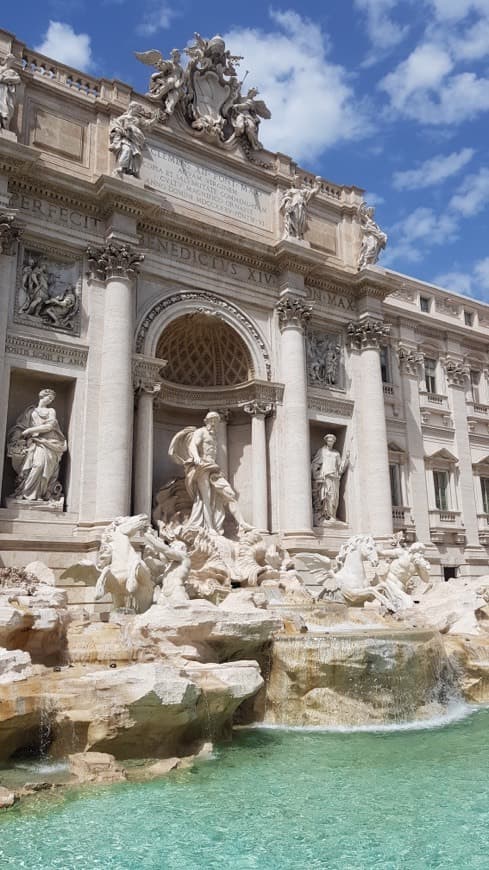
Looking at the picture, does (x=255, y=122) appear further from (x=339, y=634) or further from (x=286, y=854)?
(x=286, y=854)

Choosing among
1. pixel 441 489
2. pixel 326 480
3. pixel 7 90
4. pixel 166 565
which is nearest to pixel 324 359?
pixel 326 480

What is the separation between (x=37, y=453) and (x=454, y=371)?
16398 millimetres

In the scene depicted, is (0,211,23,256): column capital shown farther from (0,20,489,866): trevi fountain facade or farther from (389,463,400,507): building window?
(389,463,400,507): building window

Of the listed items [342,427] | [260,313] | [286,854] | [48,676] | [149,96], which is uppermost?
[149,96]

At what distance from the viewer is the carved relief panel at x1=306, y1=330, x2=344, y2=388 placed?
2122 cm

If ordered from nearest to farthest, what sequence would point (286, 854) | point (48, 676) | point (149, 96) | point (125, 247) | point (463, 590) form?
point (286, 854) → point (48, 676) → point (463, 590) → point (125, 247) → point (149, 96)

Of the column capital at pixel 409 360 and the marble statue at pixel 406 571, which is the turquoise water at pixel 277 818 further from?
the column capital at pixel 409 360

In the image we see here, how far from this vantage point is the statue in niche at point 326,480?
2027cm

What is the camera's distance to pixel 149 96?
64.5 ft

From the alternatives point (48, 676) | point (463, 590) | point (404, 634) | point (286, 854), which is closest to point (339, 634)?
point (404, 634)

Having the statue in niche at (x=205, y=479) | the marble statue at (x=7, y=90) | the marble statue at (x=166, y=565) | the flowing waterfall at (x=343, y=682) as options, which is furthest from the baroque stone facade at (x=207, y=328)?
the flowing waterfall at (x=343, y=682)

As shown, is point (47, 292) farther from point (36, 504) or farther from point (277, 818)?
point (277, 818)

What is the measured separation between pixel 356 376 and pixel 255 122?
854 cm

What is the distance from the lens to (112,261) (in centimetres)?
1741
